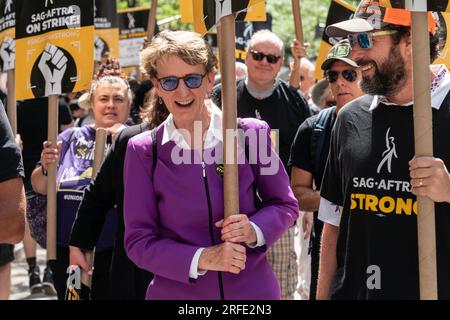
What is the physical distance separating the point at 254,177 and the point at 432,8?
1.09 metres

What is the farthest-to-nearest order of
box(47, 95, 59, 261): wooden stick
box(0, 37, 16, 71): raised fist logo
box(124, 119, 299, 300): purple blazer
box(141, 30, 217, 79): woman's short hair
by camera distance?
box(0, 37, 16, 71): raised fist logo → box(47, 95, 59, 261): wooden stick → box(141, 30, 217, 79): woman's short hair → box(124, 119, 299, 300): purple blazer

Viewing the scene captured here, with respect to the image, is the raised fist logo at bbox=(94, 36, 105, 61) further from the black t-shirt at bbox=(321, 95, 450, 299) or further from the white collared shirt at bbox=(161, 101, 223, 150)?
the black t-shirt at bbox=(321, 95, 450, 299)

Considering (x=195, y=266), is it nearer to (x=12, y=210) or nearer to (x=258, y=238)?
(x=258, y=238)

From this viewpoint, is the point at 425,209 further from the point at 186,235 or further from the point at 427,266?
the point at 186,235

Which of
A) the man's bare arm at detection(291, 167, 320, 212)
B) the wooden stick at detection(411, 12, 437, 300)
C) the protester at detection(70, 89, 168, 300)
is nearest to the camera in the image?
the wooden stick at detection(411, 12, 437, 300)

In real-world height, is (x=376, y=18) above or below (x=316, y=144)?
above

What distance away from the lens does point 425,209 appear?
3002mm

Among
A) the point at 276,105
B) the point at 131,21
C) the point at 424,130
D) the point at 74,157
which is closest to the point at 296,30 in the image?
the point at 276,105

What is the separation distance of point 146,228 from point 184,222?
16 cm

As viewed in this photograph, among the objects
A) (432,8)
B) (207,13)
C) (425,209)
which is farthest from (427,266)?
(207,13)

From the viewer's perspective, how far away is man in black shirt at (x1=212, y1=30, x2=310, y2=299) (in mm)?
6879

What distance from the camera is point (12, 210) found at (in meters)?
3.74

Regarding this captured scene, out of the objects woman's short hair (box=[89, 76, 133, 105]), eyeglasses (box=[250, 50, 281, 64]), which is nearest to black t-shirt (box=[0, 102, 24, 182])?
woman's short hair (box=[89, 76, 133, 105])

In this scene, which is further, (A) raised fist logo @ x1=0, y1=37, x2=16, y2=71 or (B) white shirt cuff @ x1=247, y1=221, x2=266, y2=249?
(A) raised fist logo @ x1=0, y1=37, x2=16, y2=71
